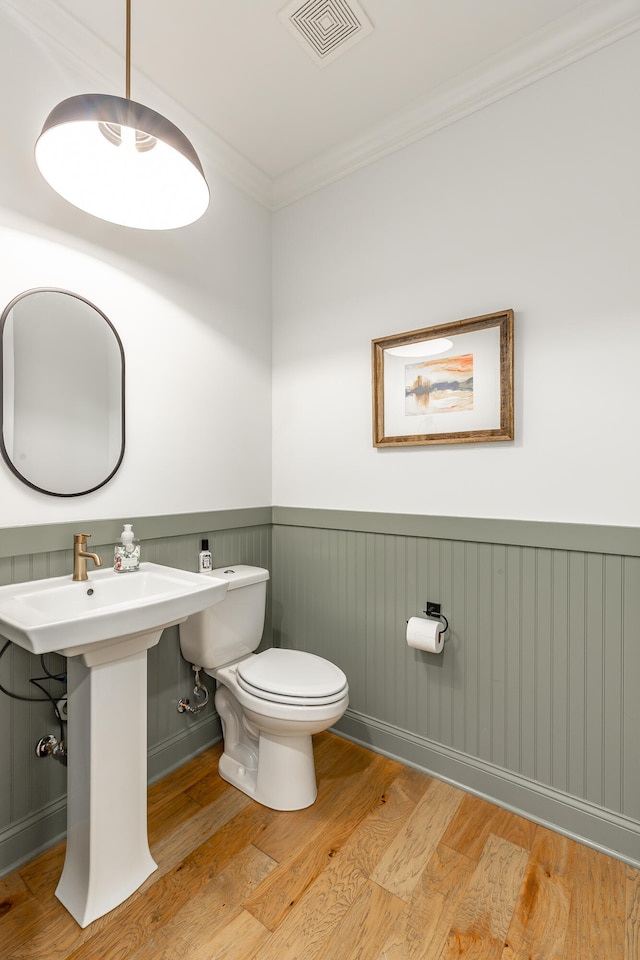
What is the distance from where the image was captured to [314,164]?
84.7 inches

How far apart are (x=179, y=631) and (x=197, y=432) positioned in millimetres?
833

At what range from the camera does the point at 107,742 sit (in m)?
1.31

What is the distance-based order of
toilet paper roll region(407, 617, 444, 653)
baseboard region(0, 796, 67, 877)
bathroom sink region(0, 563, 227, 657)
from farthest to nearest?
toilet paper roll region(407, 617, 444, 653)
baseboard region(0, 796, 67, 877)
bathroom sink region(0, 563, 227, 657)

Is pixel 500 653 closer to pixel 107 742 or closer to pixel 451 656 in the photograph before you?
pixel 451 656

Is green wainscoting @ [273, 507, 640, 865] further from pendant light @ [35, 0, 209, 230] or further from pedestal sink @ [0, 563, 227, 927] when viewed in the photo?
pendant light @ [35, 0, 209, 230]

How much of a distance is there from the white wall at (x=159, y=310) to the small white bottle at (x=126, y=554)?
0.11m

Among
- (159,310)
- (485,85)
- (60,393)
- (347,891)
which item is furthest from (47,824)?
(485,85)

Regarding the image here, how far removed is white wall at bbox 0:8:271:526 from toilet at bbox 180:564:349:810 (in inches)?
18.0

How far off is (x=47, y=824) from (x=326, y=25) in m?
2.75

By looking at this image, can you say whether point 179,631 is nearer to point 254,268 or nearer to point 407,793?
point 407,793

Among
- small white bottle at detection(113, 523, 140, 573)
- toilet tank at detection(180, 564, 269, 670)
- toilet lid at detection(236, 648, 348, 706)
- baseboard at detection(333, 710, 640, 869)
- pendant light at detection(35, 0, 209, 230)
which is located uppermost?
pendant light at detection(35, 0, 209, 230)

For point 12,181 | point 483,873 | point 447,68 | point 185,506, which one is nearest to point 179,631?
point 185,506

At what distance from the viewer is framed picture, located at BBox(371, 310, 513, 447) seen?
1709 mm

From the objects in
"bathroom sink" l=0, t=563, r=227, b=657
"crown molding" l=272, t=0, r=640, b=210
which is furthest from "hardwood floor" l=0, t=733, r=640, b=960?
"crown molding" l=272, t=0, r=640, b=210
